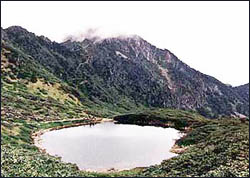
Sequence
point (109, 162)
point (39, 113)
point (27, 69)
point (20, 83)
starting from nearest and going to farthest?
point (109, 162)
point (39, 113)
point (20, 83)
point (27, 69)

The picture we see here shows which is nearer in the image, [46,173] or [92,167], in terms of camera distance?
[46,173]

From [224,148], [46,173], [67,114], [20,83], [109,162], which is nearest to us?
[46,173]

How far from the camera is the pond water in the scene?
197ft

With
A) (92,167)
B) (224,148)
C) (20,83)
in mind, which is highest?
(20,83)

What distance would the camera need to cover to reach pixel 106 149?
72.4 meters

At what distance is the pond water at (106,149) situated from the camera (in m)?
60.1

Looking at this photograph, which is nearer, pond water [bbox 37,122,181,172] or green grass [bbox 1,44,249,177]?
green grass [bbox 1,44,249,177]

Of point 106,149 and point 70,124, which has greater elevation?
point 70,124

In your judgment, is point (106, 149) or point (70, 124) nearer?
point (106, 149)

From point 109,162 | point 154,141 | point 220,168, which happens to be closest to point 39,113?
point 154,141

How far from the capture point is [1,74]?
173625 mm

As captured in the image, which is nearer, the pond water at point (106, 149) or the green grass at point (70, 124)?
the green grass at point (70, 124)

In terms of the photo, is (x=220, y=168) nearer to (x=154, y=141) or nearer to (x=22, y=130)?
(x=154, y=141)

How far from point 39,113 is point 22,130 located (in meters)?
34.0
